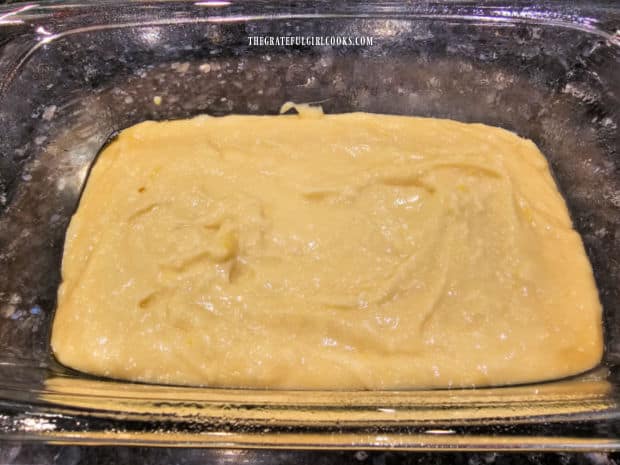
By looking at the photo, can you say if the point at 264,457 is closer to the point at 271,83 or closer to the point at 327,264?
the point at 327,264

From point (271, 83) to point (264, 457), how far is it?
1.08 metres

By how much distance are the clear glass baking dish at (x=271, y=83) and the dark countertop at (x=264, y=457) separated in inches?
6.2

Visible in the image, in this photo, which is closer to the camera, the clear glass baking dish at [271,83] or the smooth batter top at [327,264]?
the smooth batter top at [327,264]

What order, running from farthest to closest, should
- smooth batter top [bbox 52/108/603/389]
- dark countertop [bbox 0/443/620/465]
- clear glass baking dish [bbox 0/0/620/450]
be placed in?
1. clear glass baking dish [bbox 0/0/620/450]
2. smooth batter top [bbox 52/108/603/389]
3. dark countertop [bbox 0/443/620/465]

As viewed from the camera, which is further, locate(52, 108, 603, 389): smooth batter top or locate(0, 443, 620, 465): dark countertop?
locate(52, 108, 603, 389): smooth batter top

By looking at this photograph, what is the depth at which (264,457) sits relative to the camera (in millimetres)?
984

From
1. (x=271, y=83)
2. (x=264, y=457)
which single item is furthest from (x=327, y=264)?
(x=271, y=83)

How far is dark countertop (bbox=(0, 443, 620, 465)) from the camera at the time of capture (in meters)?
0.97

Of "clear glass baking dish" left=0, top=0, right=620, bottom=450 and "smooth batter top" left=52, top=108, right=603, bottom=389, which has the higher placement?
"clear glass baking dish" left=0, top=0, right=620, bottom=450

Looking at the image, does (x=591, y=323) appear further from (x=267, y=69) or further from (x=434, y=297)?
(x=267, y=69)

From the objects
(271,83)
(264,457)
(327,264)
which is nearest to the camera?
(264,457)

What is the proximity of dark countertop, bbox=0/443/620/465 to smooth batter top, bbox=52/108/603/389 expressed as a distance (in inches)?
5.7

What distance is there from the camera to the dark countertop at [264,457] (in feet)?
3.17

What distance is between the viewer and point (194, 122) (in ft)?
4.88
